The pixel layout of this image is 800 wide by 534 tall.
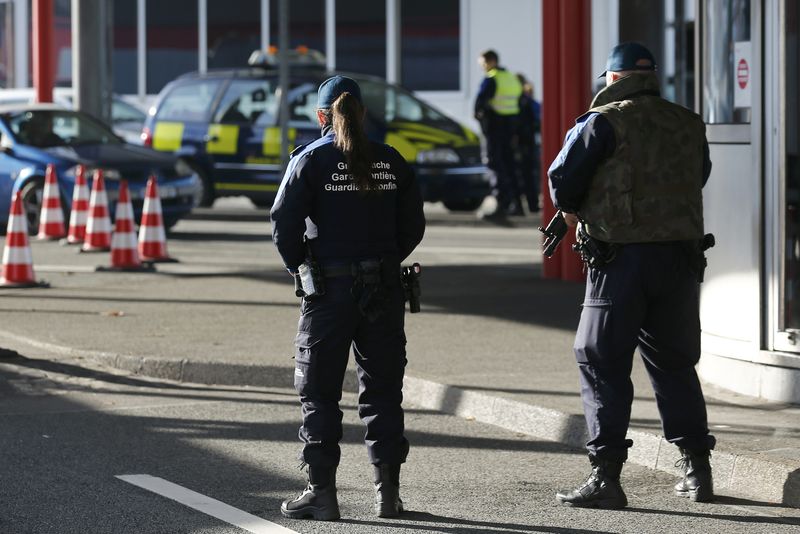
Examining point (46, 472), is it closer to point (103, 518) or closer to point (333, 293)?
point (103, 518)

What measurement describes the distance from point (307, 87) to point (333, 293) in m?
15.9

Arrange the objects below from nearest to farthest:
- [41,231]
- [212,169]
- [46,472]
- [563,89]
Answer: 1. [46,472]
2. [563,89]
3. [41,231]
4. [212,169]

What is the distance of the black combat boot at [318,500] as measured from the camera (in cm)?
642

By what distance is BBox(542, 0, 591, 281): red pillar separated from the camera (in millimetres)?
14211

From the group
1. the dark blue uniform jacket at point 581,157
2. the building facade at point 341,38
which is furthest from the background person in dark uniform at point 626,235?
the building facade at point 341,38

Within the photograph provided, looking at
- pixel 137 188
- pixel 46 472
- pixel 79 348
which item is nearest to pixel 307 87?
pixel 137 188

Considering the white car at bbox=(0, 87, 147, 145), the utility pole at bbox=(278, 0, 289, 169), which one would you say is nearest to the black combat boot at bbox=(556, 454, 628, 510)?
the utility pole at bbox=(278, 0, 289, 169)

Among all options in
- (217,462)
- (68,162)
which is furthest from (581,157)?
(68,162)

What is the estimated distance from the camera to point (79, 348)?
35.1 feet

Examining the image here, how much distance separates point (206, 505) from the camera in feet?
21.7

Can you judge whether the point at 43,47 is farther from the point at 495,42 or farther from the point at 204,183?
the point at 495,42

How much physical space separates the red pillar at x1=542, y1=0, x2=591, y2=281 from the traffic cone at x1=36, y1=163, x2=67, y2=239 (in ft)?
18.5

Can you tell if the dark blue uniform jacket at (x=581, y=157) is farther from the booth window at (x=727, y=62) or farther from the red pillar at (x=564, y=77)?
the red pillar at (x=564, y=77)

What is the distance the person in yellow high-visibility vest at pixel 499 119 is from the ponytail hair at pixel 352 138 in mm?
14336
